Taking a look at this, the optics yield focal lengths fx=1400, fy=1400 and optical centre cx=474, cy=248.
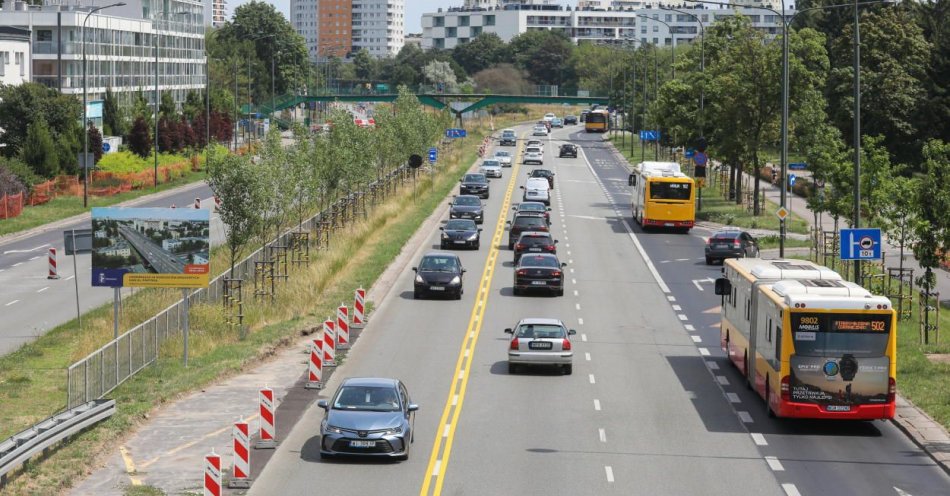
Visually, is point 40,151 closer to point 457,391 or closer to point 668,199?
point 668,199

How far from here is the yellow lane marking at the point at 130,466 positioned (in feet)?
73.2

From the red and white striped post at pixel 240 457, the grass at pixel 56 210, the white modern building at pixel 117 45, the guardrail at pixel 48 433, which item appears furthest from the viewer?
the white modern building at pixel 117 45

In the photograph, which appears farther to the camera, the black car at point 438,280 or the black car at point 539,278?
the black car at point 539,278

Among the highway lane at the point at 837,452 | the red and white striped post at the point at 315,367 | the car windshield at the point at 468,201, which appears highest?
the car windshield at the point at 468,201

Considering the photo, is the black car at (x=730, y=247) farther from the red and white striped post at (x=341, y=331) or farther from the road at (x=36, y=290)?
the road at (x=36, y=290)

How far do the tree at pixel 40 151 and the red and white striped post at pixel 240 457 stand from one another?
6328 centimetres

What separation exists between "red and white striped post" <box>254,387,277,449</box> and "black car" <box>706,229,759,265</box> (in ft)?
110

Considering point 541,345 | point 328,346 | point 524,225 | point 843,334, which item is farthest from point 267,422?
point 524,225

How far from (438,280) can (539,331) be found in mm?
12373

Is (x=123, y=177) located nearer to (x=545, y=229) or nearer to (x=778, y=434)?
(x=545, y=229)

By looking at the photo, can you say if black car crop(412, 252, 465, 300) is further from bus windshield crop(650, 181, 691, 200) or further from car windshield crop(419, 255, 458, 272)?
bus windshield crop(650, 181, 691, 200)

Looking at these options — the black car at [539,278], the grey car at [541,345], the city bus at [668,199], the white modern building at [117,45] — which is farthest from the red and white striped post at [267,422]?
the white modern building at [117,45]

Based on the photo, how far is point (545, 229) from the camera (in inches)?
2339

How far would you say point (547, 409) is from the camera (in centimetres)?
2942
